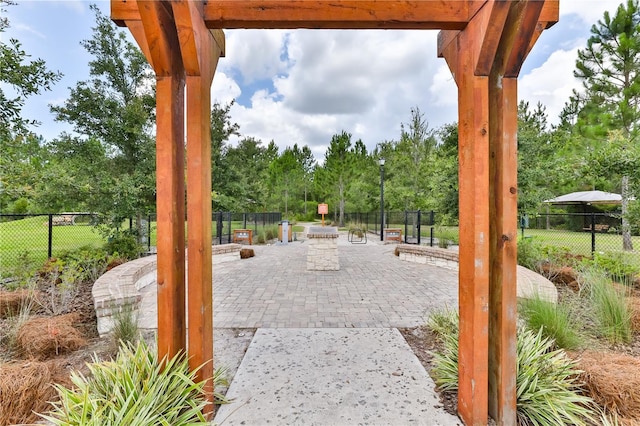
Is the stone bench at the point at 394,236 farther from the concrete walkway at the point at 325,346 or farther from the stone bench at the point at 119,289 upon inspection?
the stone bench at the point at 119,289

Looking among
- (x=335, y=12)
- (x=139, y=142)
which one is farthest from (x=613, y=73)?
(x=139, y=142)

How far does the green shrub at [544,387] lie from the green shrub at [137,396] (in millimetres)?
2000

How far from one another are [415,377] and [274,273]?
505 cm

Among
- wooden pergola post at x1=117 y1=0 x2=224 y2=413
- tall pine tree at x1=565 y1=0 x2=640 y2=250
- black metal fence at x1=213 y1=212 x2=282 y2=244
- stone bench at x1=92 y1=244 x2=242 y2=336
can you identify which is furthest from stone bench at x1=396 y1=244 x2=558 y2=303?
tall pine tree at x1=565 y1=0 x2=640 y2=250

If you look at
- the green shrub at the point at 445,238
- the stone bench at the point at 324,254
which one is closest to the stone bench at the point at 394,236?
the green shrub at the point at 445,238

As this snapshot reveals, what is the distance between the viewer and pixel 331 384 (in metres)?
2.57

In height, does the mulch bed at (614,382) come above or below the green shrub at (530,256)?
below

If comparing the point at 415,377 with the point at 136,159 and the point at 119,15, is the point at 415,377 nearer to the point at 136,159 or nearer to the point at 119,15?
the point at 119,15

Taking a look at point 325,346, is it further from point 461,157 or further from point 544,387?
point 461,157

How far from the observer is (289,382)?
2.59 metres

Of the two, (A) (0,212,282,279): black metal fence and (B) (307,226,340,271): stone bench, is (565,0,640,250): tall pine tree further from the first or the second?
(A) (0,212,282,279): black metal fence

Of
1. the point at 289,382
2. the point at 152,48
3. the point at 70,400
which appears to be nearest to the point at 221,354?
the point at 289,382

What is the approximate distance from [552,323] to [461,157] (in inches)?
83.5

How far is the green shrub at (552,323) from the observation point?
9.45 feet
